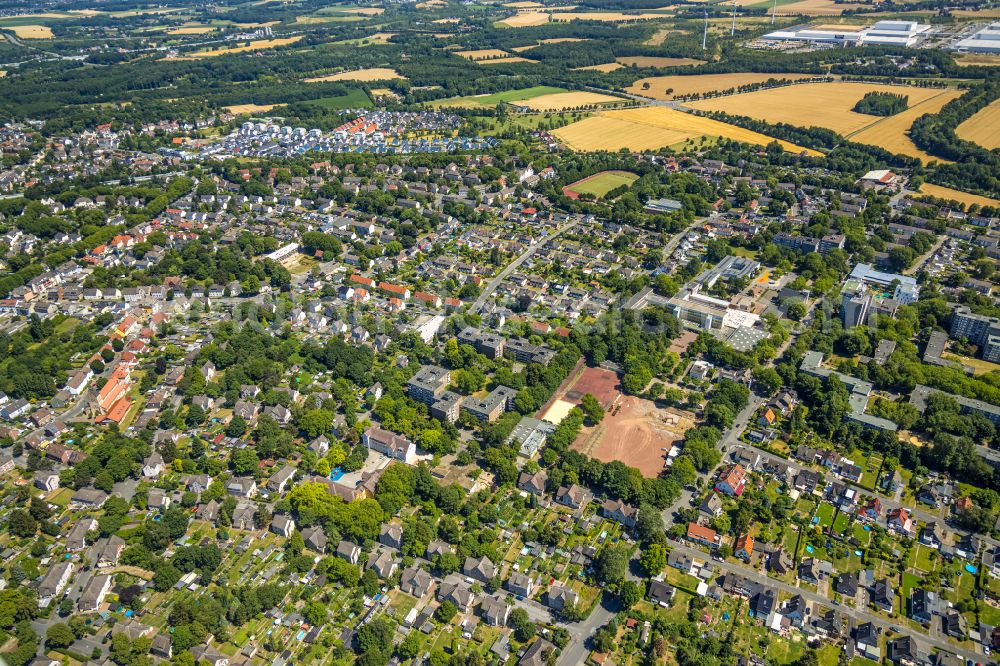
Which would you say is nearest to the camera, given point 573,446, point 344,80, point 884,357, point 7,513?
point 7,513

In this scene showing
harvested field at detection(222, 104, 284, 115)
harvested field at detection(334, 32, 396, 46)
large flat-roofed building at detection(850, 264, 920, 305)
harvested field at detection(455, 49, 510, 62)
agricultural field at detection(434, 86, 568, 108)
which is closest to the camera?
large flat-roofed building at detection(850, 264, 920, 305)

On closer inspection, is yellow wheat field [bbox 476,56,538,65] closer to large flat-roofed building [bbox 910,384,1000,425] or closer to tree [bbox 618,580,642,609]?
large flat-roofed building [bbox 910,384,1000,425]

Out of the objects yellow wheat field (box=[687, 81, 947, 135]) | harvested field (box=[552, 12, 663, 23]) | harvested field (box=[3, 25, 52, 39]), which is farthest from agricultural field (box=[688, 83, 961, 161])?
harvested field (box=[3, 25, 52, 39])

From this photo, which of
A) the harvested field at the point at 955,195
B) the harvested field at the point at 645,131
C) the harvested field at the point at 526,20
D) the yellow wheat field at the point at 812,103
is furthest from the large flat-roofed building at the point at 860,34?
the harvested field at the point at 955,195

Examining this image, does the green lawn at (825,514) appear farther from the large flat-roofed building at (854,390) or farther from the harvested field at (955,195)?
the harvested field at (955,195)

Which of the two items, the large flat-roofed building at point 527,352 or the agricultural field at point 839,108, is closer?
the large flat-roofed building at point 527,352

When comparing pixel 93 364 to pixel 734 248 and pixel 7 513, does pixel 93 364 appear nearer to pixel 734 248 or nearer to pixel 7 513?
pixel 7 513

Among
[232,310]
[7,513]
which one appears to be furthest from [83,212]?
[7,513]
